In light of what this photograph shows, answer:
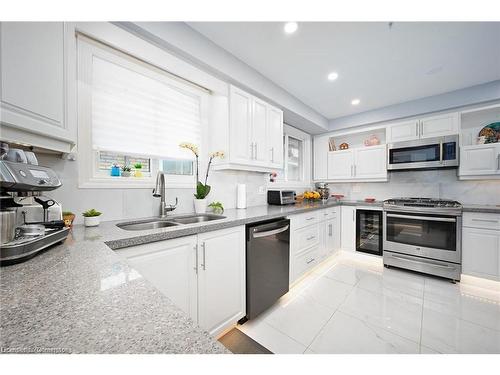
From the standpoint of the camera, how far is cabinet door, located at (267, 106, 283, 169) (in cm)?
253

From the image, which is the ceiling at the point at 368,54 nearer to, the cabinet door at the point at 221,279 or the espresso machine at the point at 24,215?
the espresso machine at the point at 24,215

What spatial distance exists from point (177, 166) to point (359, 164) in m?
2.95

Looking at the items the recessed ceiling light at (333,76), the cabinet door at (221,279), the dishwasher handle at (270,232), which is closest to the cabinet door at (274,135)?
the recessed ceiling light at (333,76)

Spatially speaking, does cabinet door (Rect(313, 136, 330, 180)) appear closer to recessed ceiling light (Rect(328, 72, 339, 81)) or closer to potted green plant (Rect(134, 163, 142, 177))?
recessed ceiling light (Rect(328, 72, 339, 81))

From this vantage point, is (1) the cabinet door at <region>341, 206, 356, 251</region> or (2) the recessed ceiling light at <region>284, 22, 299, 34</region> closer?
(2) the recessed ceiling light at <region>284, 22, 299, 34</region>

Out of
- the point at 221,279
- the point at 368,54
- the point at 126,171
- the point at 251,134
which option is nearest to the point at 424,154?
the point at 368,54

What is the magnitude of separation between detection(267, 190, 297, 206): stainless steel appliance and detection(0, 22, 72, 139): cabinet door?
7.22ft

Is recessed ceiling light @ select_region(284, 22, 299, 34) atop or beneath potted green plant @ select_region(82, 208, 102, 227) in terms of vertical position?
atop

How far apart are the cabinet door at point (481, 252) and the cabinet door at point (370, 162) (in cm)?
121

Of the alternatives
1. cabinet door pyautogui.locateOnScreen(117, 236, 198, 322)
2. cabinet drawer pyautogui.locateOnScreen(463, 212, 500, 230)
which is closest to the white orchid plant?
cabinet door pyautogui.locateOnScreen(117, 236, 198, 322)

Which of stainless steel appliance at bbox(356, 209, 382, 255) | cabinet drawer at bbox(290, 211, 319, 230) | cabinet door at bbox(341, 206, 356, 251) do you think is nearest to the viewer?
cabinet drawer at bbox(290, 211, 319, 230)

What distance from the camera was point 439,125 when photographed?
2.78 metres

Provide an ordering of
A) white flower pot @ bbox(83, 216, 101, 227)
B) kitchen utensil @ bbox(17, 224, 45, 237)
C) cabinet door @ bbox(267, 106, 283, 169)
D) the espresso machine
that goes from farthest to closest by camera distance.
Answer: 1. cabinet door @ bbox(267, 106, 283, 169)
2. white flower pot @ bbox(83, 216, 101, 227)
3. kitchen utensil @ bbox(17, 224, 45, 237)
4. the espresso machine
